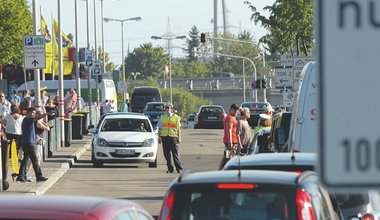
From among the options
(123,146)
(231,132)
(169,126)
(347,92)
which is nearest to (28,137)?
(231,132)

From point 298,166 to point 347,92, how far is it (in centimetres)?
750

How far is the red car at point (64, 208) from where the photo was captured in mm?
6371

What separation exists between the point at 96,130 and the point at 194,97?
90351 mm

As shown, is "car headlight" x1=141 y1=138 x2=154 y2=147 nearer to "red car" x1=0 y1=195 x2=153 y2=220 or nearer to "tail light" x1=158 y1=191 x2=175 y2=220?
"tail light" x1=158 y1=191 x2=175 y2=220

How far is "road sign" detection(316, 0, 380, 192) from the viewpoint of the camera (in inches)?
135

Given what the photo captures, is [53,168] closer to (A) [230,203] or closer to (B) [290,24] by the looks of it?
(B) [290,24]

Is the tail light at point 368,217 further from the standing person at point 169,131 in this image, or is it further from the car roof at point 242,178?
the standing person at point 169,131

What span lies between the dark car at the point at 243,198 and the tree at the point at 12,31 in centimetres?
5696

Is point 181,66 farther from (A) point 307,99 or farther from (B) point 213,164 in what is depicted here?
(A) point 307,99

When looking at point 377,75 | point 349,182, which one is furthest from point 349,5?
point 349,182

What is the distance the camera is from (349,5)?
3.47 m

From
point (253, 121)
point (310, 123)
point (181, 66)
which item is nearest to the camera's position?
point (310, 123)

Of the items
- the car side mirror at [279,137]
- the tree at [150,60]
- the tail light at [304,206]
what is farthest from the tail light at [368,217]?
the tree at [150,60]

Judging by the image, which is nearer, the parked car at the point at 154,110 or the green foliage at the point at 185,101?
the parked car at the point at 154,110
